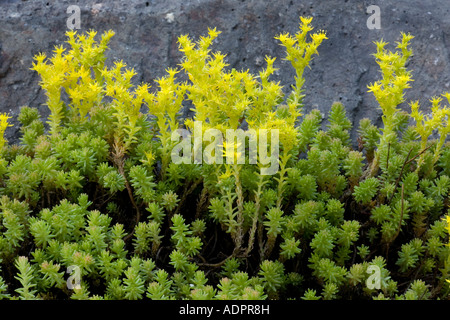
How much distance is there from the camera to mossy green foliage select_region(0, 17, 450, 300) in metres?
1.95

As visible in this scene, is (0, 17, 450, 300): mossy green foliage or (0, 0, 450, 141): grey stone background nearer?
(0, 17, 450, 300): mossy green foliage

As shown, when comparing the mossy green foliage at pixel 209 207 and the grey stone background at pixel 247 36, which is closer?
the mossy green foliage at pixel 209 207

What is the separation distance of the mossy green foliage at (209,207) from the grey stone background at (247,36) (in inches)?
32.8

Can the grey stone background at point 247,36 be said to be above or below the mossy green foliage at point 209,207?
above

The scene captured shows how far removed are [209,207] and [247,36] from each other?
63.5 inches

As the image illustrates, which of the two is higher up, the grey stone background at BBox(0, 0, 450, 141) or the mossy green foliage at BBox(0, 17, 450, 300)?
the grey stone background at BBox(0, 0, 450, 141)

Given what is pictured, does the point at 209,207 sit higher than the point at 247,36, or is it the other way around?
the point at 247,36

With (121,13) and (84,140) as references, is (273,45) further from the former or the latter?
(84,140)

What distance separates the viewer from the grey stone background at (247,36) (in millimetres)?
3291

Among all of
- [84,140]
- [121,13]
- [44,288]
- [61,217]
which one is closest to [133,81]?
[121,13]

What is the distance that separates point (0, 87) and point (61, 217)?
5.28ft

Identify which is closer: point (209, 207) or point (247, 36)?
point (209, 207)

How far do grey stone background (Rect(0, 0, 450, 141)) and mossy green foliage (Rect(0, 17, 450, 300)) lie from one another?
833 mm

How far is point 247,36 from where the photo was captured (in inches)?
134
